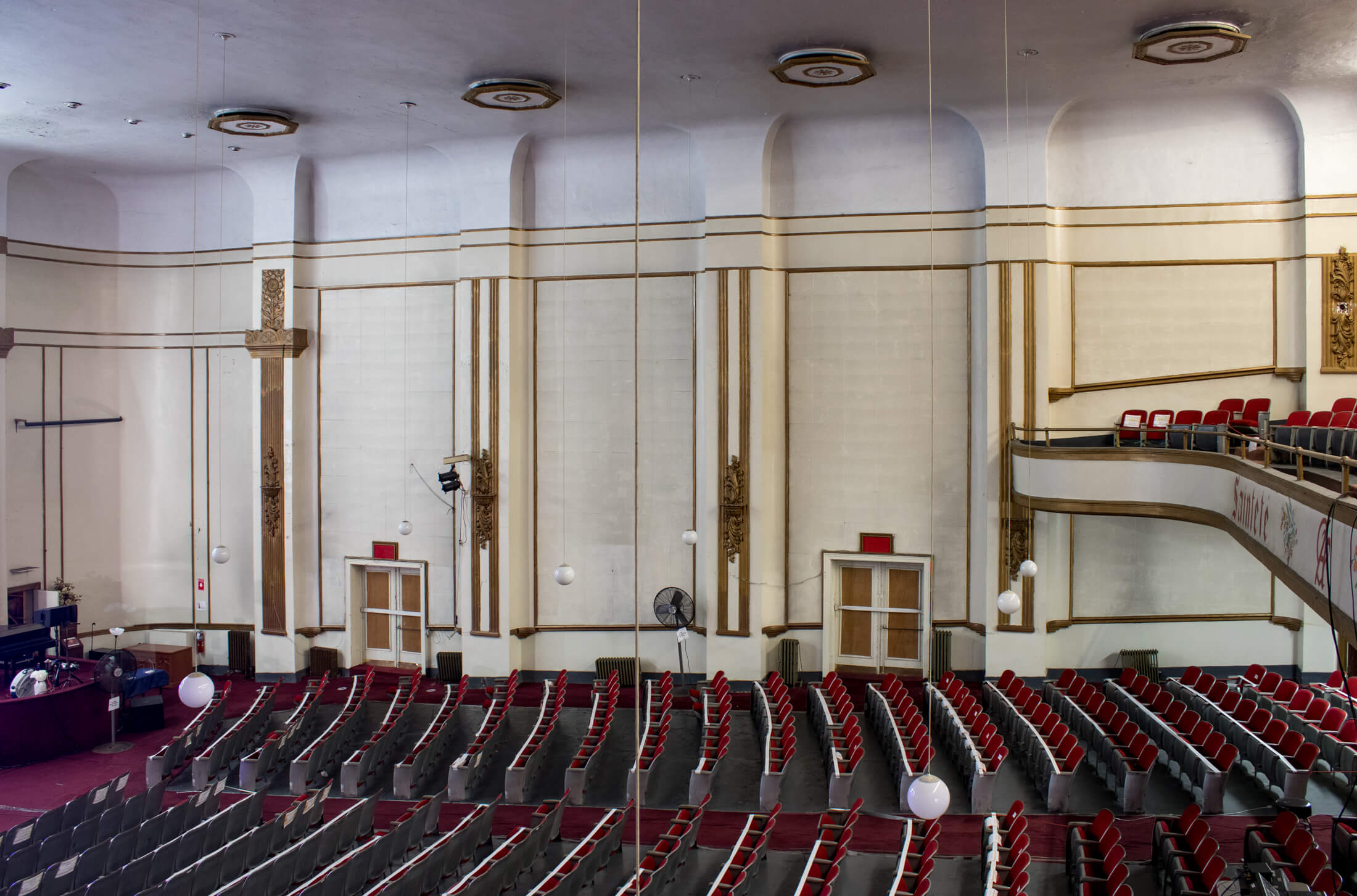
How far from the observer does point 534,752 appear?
10625 millimetres

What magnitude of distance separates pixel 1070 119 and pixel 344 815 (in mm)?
11780

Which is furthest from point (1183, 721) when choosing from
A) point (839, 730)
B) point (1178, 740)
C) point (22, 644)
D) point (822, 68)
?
point (22, 644)

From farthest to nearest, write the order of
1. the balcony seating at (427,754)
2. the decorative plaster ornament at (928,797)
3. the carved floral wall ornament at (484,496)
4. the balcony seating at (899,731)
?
the carved floral wall ornament at (484,496) < the balcony seating at (427,754) < the balcony seating at (899,731) < the decorative plaster ornament at (928,797)

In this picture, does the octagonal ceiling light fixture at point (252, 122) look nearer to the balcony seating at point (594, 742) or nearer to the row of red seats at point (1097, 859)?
the balcony seating at point (594, 742)

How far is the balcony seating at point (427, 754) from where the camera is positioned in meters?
10.4

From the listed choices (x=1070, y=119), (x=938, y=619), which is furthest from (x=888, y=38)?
(x=938, y=619)

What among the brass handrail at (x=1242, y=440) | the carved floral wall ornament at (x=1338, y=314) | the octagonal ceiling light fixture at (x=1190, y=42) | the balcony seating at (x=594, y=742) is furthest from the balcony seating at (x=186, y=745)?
the carved floral wall ornament at (x=1338, y=314)

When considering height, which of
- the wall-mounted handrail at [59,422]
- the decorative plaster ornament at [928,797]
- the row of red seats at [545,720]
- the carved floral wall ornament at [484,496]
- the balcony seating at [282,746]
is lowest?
the balcony seating at [282,746]

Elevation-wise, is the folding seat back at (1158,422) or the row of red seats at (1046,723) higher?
the folding seat back at (1158,422)

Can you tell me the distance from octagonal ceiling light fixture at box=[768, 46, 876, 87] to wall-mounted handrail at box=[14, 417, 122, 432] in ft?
37.2

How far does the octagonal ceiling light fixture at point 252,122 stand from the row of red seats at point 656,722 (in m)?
8.42

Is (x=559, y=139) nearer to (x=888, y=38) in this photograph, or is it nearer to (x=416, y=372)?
(x=416, y=372)

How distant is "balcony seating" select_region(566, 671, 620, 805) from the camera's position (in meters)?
10.1

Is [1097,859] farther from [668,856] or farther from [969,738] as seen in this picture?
[668,856]
